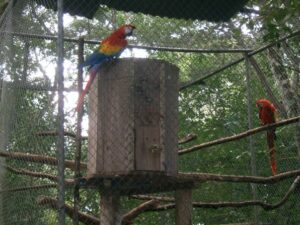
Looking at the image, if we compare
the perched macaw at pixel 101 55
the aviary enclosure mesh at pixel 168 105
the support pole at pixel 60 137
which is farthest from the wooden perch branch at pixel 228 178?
the support pole at pixel 60 137

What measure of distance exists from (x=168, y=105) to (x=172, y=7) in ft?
3.64

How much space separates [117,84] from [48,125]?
0.61 metres

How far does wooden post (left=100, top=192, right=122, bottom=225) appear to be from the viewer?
3.26 m

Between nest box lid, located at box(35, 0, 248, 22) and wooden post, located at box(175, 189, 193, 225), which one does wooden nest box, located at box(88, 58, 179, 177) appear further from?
nest box lid, located at box(35, 0, 248, 22)

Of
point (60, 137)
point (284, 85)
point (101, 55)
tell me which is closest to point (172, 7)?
point (101, 55)

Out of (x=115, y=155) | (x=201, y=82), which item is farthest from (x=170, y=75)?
(x=201, y=82)

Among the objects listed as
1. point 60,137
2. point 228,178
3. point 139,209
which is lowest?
point 139,209

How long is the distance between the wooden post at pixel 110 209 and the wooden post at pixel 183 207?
18.6 inches

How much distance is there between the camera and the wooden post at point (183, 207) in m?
3.57

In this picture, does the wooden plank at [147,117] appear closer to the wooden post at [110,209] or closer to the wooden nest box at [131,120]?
the wooden nest box at [131,120]

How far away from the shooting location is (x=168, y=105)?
3.27m

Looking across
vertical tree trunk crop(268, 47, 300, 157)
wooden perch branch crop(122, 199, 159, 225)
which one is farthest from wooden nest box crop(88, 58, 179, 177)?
vertical tree trunk crop(268, 47, 300, 157)

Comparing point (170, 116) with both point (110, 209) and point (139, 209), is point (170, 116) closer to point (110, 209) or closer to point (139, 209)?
point (110, 209)

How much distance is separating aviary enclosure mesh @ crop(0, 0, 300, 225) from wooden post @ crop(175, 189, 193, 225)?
3 centimetres
